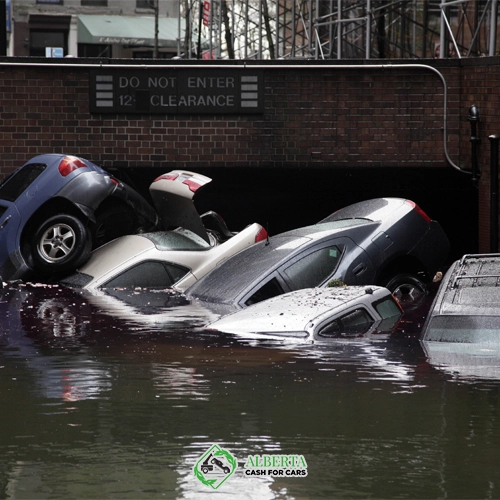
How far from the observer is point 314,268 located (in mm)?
11266

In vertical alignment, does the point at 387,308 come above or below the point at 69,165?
below

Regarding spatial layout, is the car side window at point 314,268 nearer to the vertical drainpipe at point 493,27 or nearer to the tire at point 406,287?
the tire at point 406,287

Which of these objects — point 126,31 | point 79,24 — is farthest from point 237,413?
point 79,24

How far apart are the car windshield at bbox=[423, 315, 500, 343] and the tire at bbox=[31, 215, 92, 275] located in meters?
5.86

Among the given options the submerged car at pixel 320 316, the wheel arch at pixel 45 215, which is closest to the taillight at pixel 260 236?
the wheel arch at pixel 45 215

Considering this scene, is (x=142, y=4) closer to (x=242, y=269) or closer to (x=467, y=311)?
(x=242, y=269)

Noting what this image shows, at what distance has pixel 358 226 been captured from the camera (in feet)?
38.7

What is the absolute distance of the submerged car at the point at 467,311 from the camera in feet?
28.0

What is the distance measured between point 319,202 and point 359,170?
142 centimetres

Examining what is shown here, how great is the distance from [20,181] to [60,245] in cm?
126

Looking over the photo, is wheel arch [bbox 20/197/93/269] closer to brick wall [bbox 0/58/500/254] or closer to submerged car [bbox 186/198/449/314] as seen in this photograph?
submerged car [bbox 186/198/449/314]

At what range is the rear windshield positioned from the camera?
13.9 metres

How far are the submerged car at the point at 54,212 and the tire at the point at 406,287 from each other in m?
3.95

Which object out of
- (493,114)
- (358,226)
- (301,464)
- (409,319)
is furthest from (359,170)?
(301,464)
